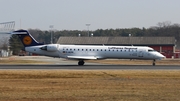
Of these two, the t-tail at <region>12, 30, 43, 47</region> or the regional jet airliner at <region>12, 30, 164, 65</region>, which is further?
the t-tail at <region>12, 30, 43, 47</region>

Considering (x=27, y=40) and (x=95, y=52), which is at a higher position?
(x=27, y=40)

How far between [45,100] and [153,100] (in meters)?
4.88

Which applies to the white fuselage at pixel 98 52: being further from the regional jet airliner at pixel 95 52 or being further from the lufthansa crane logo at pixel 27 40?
the lufthansa crane logo at pixel 27 40

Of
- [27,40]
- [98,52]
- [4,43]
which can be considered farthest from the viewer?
[4,43]

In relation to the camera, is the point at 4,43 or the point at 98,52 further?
the point at 4,43

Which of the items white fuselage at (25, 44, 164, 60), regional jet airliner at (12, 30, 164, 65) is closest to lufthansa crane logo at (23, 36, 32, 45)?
regional jet airliner at (12, 30, 164, 65)

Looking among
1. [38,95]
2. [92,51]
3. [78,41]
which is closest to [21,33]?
[92,51]

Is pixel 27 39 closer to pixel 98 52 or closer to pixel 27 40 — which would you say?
pixel 27 40

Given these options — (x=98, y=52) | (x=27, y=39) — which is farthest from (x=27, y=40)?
(x=98, y=52)

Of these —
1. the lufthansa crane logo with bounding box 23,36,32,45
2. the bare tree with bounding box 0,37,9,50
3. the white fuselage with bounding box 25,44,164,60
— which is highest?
the bare tree with bounding box 0,37,9,50

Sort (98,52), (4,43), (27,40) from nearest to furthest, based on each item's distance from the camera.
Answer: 1. (98,52)
2. (27,40)
3. (4,43)

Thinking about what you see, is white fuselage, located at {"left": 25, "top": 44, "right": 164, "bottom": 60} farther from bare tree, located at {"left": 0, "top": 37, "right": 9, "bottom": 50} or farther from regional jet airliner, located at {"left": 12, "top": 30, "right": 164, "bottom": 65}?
bare tree, located at {"left": 0, "top": 37, "right": 9, "bottom": 50}

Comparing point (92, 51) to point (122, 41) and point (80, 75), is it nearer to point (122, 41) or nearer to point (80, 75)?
point (80, 75)

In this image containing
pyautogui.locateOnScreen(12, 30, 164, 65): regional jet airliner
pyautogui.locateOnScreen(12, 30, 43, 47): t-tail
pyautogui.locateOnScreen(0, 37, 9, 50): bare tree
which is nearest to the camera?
pyautogui.locateOnScreen(12, 30, 164, 65): regional jet airliner
